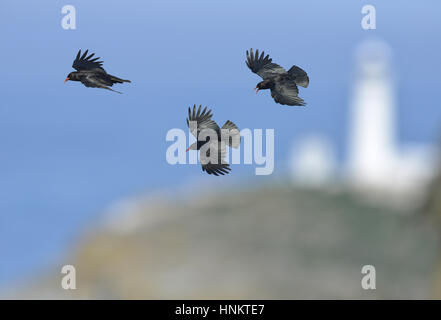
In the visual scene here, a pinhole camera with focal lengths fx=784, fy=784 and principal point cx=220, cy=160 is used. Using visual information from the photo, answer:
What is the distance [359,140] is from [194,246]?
34.7m

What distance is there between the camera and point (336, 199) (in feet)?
83.0

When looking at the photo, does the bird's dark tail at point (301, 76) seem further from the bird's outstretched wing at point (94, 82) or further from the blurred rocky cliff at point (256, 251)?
the blurred rocky cliff at point (256, 251)

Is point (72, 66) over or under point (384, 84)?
under

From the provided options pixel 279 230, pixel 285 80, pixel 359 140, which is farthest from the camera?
pixel 359 140

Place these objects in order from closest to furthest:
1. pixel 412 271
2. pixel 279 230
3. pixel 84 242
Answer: pixel 412 271 < pixel 279 230 < pixel 84 242

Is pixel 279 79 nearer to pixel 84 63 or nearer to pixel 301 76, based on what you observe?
pixel 301 76

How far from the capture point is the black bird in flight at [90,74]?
10945 mm

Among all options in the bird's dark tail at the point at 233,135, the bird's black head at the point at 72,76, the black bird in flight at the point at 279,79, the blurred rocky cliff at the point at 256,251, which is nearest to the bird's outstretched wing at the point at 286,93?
the black bird in flight at the point at 279,79

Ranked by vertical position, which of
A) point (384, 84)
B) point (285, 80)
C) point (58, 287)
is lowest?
point (58, 287)

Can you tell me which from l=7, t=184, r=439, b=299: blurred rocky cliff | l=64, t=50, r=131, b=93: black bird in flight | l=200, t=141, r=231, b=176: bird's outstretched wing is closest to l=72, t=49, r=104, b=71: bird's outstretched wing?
l=64, t=50, r=131, b=93: black bird in flight

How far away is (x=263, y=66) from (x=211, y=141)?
1423 mm

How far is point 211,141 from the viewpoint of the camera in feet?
35.2
